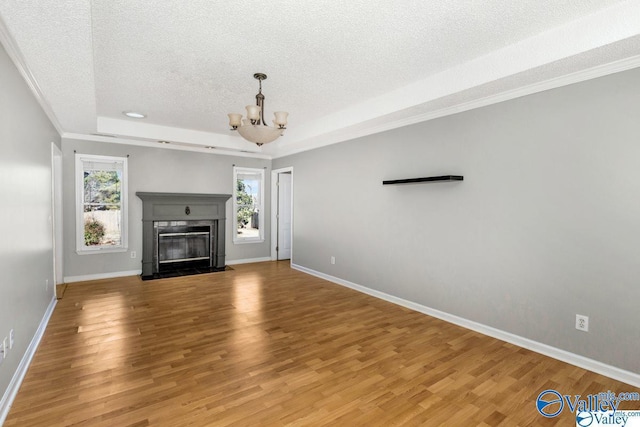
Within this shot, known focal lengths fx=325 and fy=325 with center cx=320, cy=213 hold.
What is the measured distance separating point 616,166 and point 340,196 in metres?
3.47

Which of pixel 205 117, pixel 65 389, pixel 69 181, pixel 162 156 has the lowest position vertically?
pixel 65 389

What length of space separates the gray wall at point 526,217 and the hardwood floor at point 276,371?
0.36 m

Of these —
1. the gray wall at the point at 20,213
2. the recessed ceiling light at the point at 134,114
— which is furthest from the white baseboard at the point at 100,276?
the recessed ceiling light at the point at 134,114

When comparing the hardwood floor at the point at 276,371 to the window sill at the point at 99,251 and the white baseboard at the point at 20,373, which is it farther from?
the window sill at the point at 99,251

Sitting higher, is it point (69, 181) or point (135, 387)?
point (69, 181)

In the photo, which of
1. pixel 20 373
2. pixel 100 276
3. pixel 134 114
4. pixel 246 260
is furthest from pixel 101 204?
pixel 20 373

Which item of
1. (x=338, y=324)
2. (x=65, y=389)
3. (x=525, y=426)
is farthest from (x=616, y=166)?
(x=65, y=389)

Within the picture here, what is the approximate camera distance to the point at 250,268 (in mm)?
6566

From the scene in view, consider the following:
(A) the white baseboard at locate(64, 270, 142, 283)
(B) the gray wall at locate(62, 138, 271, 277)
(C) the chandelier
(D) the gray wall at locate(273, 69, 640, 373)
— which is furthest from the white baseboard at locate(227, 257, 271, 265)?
(C) the chandelier

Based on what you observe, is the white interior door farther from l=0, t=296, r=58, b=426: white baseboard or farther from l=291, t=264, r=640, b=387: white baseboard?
l=0, t=296, r=58, b=426: white baseboard

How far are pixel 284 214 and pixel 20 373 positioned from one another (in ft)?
17.8

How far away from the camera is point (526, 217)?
3.07m

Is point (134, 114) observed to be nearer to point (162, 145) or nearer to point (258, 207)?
point (162, 145)

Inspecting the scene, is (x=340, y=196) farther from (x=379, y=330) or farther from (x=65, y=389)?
(x=65, y=389)
